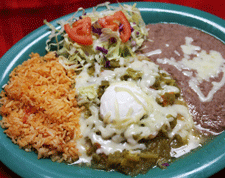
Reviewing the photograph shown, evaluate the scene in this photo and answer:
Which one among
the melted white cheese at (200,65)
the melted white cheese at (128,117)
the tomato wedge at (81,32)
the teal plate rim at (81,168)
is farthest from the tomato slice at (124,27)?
the teal plate rim at (81,168)

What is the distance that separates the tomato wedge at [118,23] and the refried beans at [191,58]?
29 centimetres

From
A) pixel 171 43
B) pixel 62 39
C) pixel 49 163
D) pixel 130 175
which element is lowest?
pixel 130 175

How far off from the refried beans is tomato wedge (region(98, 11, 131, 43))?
29 centimetres

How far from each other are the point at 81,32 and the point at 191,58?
1294 mm

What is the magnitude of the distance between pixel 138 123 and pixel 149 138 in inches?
6.4

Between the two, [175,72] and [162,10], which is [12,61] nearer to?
[175,72]

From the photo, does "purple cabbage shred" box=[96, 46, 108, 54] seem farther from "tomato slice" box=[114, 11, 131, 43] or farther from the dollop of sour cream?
the dollop of sour cream

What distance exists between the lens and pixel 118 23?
2684 mm

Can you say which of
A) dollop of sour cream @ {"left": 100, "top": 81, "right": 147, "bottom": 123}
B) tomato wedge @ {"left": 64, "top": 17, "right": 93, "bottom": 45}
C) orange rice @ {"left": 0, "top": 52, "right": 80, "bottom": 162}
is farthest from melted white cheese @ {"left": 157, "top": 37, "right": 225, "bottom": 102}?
orange rice @ {"left": 0, "top": 52, "right": 80, "bottom": 162}

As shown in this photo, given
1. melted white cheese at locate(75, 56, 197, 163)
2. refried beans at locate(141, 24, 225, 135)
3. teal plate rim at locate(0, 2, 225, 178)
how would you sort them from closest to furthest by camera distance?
teal plate rim at locate(0, 2, 225, 178) < melted white cheese at locate(75, 56, 197, 163) < refried beans at locate(141, 24, 225, 135)

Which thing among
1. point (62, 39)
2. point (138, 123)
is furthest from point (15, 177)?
point (62, 39)

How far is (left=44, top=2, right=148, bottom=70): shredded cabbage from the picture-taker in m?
2.61

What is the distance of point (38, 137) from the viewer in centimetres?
201

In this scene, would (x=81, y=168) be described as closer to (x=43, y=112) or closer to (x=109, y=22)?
(x=43, y=112)
